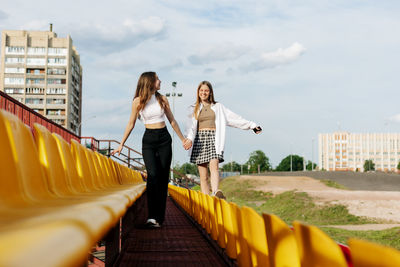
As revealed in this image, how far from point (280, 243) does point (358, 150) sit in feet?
571

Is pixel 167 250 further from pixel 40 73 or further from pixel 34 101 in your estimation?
pixel 40 73

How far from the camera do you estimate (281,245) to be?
169 centimetres

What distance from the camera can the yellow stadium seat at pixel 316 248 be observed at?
115 cm

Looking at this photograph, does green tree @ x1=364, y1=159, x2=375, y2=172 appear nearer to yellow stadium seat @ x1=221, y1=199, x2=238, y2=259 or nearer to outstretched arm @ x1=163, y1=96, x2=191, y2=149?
outstretched arm @ x1=163, y1=96, x2=191, y2=149

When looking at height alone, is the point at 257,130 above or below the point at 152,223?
above

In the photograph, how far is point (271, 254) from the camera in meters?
1.90

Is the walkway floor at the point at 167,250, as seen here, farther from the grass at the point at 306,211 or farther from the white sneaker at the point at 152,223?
the grass at the point at 306,211

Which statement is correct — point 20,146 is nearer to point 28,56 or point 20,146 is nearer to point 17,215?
point 17,215

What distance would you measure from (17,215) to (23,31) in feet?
397

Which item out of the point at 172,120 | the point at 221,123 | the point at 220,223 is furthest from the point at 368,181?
the point at 220,223

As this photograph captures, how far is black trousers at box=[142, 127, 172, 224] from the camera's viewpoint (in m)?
5.20

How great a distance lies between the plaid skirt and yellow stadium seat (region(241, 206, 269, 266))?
10.3ft

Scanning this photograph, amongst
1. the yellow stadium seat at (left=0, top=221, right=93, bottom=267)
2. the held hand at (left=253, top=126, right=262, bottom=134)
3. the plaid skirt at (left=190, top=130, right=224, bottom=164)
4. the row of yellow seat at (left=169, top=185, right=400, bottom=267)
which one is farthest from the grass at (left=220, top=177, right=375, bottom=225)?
the yellow stadium seat at (left=0, top=221, right=93, bottom=267)

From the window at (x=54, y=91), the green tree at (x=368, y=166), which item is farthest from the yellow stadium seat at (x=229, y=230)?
the green tree at (x=368, y=166)
